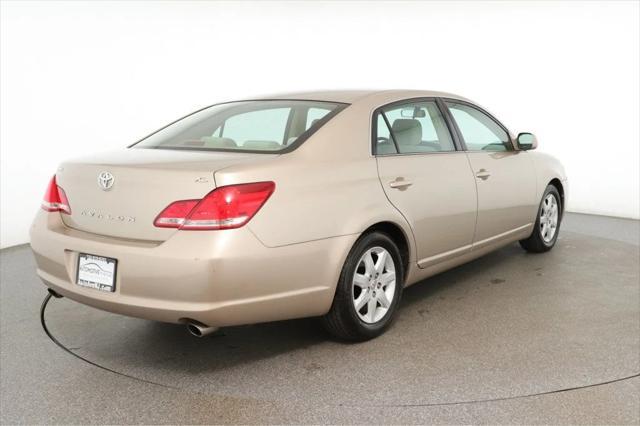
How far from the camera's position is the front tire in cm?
328

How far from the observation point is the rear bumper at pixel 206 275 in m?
2.74

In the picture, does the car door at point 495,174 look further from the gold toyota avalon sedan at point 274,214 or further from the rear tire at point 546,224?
the rear tire at point 546,224

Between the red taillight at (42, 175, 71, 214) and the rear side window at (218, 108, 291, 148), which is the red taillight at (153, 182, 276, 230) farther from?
the red taillight at (42, 175, 71, 214)

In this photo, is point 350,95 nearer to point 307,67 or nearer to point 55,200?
point 55,200

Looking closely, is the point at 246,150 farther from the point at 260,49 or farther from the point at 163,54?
the point at 260,49

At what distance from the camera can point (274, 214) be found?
2.88 metres

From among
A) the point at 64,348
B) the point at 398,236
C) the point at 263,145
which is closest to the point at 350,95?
the point at 263,145

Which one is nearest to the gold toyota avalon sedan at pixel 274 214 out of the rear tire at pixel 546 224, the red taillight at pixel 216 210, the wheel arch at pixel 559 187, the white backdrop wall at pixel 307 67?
the red taillight at pixel 216 210

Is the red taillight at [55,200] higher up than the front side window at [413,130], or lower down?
lower down

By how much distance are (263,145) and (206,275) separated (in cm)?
82

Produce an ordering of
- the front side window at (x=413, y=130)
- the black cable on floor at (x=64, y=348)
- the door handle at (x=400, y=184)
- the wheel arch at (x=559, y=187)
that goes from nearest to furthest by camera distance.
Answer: the black cable on floor at (x=64, y=348), the door handle at (x=400, y=184), the front side window at (x=413, y=130), the wheel arch at (x=559, y=187)

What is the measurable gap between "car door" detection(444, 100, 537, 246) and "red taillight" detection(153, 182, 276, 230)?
1967 mm

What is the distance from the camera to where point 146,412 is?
2.73 m

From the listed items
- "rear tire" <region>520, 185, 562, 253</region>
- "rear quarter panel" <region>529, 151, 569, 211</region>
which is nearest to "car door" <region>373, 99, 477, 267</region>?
"rear quarter panel" <region>529, 151, 569, 211</region>
